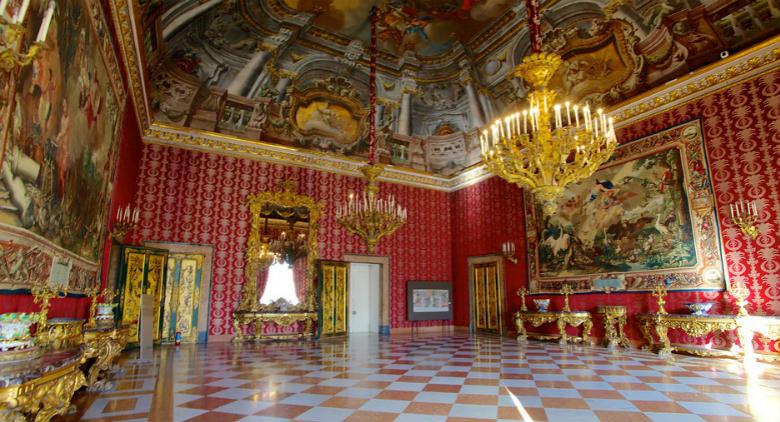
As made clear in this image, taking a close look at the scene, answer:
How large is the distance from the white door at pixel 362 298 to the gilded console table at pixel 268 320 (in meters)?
2.81

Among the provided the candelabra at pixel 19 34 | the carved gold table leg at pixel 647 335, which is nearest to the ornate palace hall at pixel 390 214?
the candelabra at pixel 19 34

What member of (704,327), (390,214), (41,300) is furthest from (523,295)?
(41,300)

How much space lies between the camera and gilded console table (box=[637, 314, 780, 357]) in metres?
6.22

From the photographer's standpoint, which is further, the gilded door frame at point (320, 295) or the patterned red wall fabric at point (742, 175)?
the gilded door frame at point (320, 295)

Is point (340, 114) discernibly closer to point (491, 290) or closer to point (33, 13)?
point (491, 290)

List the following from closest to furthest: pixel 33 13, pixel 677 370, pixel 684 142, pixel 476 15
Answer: pixel 33 13 < pixel 677 370 < pixel 684 142 < pixel 476 15

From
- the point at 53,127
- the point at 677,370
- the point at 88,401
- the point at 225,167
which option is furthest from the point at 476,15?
the point at 88,401

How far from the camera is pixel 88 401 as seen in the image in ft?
13.9

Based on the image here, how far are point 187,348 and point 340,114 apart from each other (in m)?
7.24

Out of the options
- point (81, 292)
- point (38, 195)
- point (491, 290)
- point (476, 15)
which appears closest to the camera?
point (38, 195)

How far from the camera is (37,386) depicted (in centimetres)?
232

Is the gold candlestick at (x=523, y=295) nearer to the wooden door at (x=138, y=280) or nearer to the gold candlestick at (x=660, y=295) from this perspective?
the gold candlestick at (x=660, y=295)

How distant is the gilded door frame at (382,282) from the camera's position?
12141 millimetres

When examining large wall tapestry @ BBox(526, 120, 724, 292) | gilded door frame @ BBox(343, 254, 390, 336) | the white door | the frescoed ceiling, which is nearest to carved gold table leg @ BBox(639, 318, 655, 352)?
large wall tapestry @ BBox(526, 120, 724, 292)
